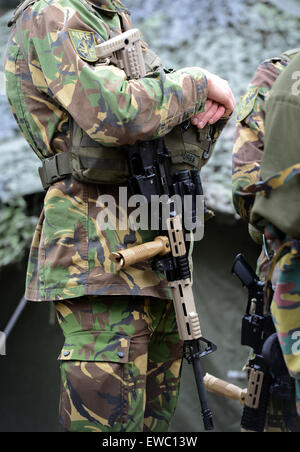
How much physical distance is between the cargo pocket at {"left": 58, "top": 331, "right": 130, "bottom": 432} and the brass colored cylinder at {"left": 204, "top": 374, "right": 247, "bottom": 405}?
2.47 ft

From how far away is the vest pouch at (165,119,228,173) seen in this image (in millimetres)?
2191

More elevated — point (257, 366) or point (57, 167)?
point (57, 167)

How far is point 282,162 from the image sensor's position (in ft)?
5.11

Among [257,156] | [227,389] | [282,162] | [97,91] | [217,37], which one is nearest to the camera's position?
[282,162]

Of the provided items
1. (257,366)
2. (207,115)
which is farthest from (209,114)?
(257,366)

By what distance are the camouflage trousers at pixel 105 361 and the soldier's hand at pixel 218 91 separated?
27.5 inches

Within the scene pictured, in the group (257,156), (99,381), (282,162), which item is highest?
(282,162)

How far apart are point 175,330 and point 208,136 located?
0.69m

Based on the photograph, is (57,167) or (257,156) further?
(257,156)

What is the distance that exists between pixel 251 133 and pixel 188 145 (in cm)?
50

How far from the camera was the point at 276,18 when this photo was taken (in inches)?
152

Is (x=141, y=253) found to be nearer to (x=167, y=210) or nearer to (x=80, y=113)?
(x=167, y=210)

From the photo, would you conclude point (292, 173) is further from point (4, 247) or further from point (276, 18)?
point (276, 18)
